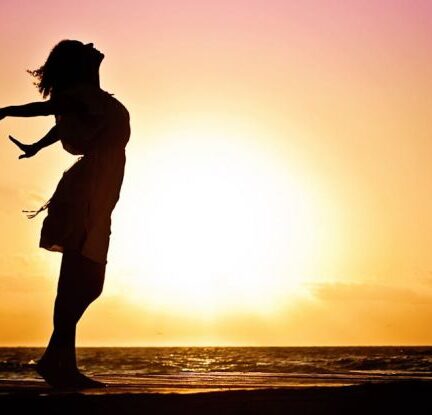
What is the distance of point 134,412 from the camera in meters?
4.15

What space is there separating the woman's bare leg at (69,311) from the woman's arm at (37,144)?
83 cm

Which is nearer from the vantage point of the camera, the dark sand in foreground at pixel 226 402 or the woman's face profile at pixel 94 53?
the dark sand in foreground at pixel 226 402

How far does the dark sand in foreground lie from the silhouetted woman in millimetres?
1407

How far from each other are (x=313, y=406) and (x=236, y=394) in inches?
18.1

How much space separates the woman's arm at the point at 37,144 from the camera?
251 inches

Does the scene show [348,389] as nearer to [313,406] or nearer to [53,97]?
[313,406]

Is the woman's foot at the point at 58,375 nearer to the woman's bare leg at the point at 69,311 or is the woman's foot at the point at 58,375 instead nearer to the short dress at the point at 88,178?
the woman's bare leg at the point at 69,311

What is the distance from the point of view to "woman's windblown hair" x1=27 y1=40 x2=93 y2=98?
6531mm

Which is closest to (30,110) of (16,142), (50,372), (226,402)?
(16,142)

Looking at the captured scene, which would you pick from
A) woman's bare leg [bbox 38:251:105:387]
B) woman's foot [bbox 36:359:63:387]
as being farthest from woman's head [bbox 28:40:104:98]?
woman's foot [bbox 36:359:63:387]

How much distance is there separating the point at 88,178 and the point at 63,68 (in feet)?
3.02

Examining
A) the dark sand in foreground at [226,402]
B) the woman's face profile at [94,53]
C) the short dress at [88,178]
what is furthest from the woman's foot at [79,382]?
the woman's face profile at [94,53]

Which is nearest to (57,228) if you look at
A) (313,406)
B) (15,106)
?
(15,106)

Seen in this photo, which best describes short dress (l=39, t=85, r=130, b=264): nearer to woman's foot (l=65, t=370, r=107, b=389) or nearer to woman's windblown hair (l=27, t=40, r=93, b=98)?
woman's windblown hair (l=27, t=40, r=93, b=98)
